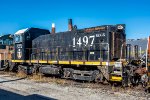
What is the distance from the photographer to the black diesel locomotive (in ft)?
43.1

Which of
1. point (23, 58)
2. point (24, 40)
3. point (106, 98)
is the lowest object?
point (106, 98)

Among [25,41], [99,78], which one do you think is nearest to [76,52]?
[99,78]

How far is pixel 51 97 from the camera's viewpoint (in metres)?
9.56

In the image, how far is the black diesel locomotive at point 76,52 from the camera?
13125mm

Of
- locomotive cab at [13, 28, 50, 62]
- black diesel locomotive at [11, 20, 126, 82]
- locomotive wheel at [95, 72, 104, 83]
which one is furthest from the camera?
locomotive cab at [13, 28, 50, 62]

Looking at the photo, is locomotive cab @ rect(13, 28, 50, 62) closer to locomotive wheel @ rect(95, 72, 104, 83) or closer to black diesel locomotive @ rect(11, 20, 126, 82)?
black diesel locomotive @ rect(11, 20, 126, 82)

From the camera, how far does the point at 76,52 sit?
49.5ft

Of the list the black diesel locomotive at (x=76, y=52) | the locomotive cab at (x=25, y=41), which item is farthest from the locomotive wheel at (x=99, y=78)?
the locomotive cab at (x=25, y=41)

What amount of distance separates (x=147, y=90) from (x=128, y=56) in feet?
9.44

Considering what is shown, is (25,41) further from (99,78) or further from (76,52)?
(99,78)

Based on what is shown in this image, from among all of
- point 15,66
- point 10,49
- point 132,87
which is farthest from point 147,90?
point 10,49

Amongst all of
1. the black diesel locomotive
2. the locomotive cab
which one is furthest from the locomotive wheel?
the locomotive cab

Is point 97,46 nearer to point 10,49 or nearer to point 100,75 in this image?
point 100,75

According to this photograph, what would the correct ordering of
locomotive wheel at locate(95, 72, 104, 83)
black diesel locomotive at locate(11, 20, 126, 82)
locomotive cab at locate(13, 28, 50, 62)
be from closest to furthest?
1. locomotive wheel at locate(95, 72, 104, 83)
2. black diesel locomotive at locate(11, 20, 126, 82)
3. locomotive cab at locate(13, 28, 50, 62)
